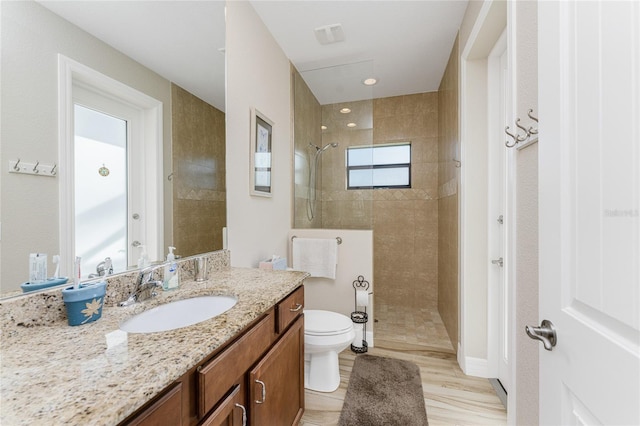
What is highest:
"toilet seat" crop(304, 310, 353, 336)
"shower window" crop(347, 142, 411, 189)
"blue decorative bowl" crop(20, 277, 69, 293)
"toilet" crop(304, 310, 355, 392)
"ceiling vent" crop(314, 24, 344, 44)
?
"ceiling vent" crop(314, 24, 344, 44)

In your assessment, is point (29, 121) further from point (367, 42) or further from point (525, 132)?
point (367, 42)

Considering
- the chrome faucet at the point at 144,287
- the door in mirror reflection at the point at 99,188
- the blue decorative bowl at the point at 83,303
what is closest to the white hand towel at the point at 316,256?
the chrome faucet at the point at 144,287

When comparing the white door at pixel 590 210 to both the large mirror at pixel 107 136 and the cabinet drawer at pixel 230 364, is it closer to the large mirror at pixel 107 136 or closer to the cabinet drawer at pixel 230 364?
the cabinet drawer at pixel 230 364

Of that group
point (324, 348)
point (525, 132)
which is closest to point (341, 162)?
point (324, 348)

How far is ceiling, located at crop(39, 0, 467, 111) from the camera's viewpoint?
3.47 ft

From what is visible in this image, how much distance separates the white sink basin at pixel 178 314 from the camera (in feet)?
3.02

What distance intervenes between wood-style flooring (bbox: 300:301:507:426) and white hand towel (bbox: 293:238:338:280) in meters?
0.65

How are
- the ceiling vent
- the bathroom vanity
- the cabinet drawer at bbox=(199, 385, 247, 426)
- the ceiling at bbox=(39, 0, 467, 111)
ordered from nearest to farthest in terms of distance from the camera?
the bathroom vanity → the cabinet drawer at bbox=(199, 385, 247, 426) → the ceiling at bbox=(39, 0, 467, 111) → the ceiling vent

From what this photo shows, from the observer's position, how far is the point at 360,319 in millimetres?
2305

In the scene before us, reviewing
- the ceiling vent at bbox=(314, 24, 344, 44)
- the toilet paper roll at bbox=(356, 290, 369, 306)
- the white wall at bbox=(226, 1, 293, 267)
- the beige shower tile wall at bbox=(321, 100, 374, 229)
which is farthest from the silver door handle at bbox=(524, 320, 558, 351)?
the ceiling vent at bbox=(314, 24, 344, 44)

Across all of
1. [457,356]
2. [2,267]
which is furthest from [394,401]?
[2,267]

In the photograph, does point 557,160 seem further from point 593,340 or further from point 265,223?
point 265,223

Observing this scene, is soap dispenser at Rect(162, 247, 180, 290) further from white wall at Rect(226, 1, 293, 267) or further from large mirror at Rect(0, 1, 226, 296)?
white wall at Rect(226, 1, 293, 267)

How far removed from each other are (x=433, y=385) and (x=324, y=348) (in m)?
0.83
